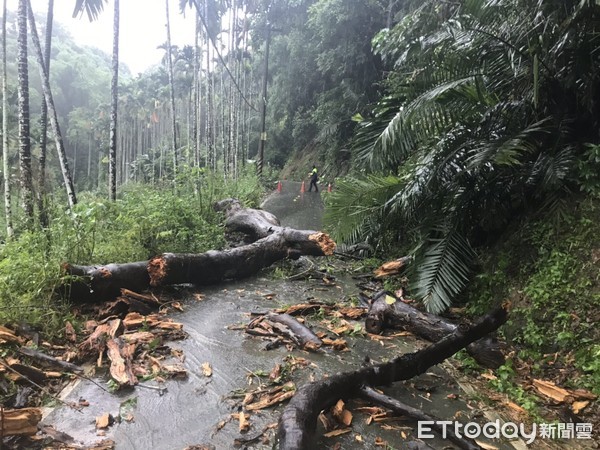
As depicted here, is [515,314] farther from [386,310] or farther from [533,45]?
[533,45]

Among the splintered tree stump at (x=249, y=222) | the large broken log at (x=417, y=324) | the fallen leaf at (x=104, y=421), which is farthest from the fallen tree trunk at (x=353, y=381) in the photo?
the splintered tree stump at (x=249, y=222)

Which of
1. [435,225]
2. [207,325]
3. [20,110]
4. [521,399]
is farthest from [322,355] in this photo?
[20,110]

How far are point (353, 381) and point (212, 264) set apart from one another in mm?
3461

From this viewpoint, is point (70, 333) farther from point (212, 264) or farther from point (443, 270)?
point (443, 270)

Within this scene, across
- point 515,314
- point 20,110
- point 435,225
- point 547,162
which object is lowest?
point 515,314

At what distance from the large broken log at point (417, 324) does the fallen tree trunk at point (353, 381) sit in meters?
0.27

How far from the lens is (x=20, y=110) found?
5996 millimetres

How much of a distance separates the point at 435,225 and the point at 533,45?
2.30m

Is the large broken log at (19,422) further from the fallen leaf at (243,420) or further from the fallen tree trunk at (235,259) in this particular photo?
the fallen tree trunk at (235,259)

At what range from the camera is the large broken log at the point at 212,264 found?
13.7 ft

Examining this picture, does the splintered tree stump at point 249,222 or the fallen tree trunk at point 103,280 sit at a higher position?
the splintered tree stump at point 249,222

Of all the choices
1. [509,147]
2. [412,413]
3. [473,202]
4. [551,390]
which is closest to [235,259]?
[473,202]

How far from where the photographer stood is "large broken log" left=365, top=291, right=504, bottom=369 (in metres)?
3.61

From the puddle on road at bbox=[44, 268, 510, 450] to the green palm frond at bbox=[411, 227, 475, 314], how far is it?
1.85 ft
